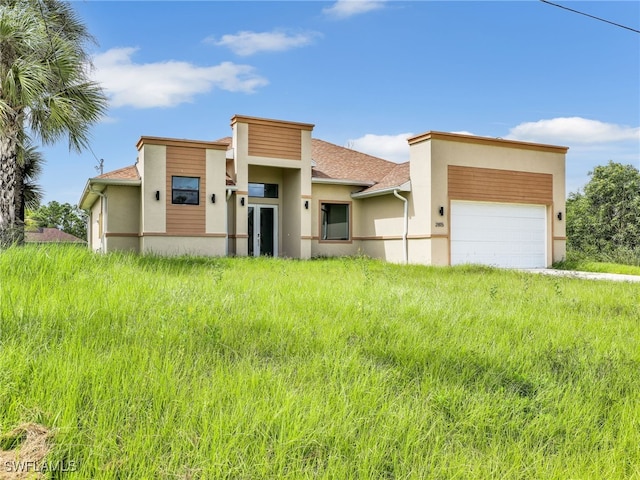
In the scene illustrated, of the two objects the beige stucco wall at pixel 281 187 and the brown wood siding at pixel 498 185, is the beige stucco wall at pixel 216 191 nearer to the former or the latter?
the beige stucco wall at pixel 281 187

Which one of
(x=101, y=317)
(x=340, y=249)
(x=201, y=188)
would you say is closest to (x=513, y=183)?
(x=340, y=249)

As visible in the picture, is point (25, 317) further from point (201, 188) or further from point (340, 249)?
point (340, 249)

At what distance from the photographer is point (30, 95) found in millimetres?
10789

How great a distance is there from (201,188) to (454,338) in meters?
13.3

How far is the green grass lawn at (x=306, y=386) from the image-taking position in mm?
2586

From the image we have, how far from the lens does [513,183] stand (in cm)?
1758

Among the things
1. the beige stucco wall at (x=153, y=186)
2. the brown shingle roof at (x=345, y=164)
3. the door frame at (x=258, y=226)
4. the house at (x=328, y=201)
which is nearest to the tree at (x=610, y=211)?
the house at (x=328, y=201)

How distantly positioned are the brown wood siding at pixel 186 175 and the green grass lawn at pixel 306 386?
10054mm

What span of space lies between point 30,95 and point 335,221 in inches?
472

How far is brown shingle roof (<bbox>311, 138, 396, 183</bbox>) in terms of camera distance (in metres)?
19.9

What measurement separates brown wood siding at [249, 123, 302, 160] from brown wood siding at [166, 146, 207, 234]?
210 cm

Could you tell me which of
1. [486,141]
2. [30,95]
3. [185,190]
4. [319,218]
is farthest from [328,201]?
[30,95]

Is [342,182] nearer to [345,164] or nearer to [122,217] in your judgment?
[345,164]

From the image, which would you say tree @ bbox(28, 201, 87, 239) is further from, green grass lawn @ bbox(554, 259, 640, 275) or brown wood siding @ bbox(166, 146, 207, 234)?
green grass lawn @ bbox(554, 259, 640, 275)
